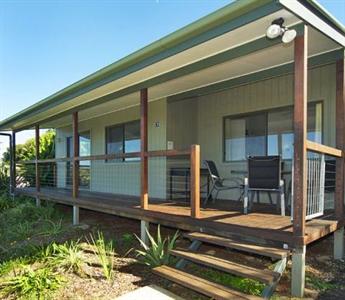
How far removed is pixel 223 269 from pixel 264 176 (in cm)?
193

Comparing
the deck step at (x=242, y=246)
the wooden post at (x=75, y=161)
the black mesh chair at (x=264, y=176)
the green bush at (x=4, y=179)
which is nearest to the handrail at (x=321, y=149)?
the black mesh chair at (x=264, y=176)

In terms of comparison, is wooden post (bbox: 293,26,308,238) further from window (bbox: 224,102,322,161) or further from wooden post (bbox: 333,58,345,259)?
→ window (bbox: 224,102,322,161)

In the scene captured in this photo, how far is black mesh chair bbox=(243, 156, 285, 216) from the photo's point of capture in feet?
16.5

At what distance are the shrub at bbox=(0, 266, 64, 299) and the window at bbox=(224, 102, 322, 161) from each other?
4.50 m

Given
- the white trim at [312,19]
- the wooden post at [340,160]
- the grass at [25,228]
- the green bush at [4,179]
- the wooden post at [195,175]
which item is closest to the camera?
the white trim at [312,19]

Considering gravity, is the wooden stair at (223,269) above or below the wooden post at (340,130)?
below

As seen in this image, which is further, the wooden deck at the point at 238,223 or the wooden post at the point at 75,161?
the wooden post at the point at 75,161

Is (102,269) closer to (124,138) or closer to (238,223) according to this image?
(238,223)

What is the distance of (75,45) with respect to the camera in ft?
47.0

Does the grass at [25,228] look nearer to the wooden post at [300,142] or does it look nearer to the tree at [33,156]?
the tree at [33,156]

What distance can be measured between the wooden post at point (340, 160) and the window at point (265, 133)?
4.50ft

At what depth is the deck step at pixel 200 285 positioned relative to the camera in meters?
3.21

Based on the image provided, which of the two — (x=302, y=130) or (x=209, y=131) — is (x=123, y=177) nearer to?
(x=209, y=131)

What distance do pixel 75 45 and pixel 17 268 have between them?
38.0 ft
